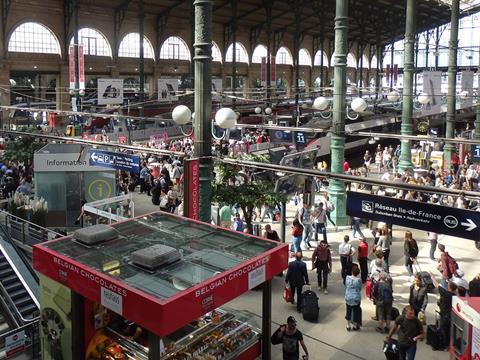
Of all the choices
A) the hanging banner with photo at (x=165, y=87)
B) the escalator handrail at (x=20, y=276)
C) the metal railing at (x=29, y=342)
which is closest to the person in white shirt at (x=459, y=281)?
the metal railing at (x=29, y=342)

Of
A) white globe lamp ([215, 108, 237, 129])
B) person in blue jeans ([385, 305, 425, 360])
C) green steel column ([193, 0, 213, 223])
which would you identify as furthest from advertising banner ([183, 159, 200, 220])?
person in blue jeans ([385, 305, 425, 360])

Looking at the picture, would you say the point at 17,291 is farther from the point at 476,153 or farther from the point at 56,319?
the point at 476,153

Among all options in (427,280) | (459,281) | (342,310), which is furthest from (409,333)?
(427,280)

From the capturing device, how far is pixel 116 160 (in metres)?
13.4

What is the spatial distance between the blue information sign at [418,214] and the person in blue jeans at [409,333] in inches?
51.3

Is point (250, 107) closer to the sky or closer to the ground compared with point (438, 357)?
closer to the sky

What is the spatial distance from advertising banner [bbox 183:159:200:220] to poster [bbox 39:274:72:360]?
225cm

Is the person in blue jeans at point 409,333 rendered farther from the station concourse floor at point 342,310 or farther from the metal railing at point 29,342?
the metal railing at point 29,342

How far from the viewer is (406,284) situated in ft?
37.2

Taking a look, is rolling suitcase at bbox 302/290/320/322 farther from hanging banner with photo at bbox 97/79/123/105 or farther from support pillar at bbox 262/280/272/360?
hanging banner with photo at bbox 97/79/123/105

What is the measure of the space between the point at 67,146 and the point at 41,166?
1224 millimetres

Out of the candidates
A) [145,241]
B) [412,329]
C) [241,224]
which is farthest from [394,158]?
[145,241]

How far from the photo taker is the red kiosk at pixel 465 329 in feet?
22.0

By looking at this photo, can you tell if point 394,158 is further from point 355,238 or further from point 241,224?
point 241,224
